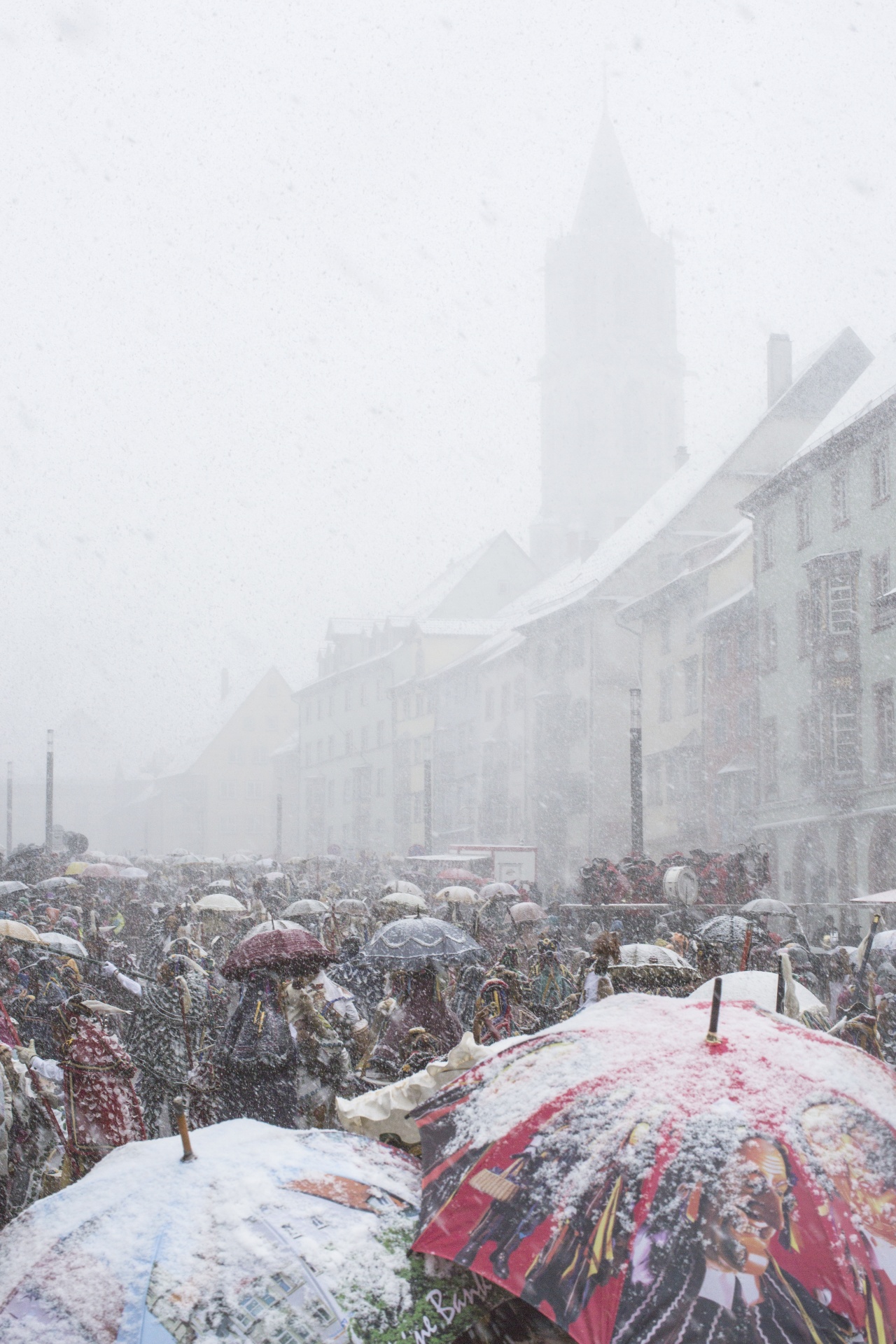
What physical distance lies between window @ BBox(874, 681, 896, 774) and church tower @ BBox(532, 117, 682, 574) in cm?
6687

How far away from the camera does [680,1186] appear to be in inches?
109

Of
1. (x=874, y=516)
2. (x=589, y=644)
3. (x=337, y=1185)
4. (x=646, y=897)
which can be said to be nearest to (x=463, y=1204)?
(x=337, y=1185)

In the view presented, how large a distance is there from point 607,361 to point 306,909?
299 feet

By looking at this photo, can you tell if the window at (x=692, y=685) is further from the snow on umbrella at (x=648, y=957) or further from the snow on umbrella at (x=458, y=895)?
the snow on umbrella at (x=648, y=957)

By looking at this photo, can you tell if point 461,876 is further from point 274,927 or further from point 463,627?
point 463,627

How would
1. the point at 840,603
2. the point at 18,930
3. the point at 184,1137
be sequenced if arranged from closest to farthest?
1. the point at 184,1137
2. the point at 18,930
3. the point at 840,603

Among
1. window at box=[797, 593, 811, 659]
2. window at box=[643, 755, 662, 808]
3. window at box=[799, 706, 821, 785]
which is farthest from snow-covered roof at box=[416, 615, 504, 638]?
window at box=[799, 706, 821, 785]

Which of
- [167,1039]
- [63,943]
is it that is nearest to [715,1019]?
[167,1039]

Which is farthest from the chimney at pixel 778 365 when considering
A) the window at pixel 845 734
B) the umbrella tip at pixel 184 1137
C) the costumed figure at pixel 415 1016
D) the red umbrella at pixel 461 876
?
the umbrella tip at pixel 184 1137

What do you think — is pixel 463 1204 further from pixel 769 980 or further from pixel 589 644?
pixel 589 644

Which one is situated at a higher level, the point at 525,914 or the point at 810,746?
the point at 810,746

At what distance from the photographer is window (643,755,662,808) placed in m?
42.9

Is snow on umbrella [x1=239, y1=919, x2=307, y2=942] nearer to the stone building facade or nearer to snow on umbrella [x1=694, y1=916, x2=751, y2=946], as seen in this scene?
snow on umbrella [x1=694, y1=916, x2=751, y2=946]

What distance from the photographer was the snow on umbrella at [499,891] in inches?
934
